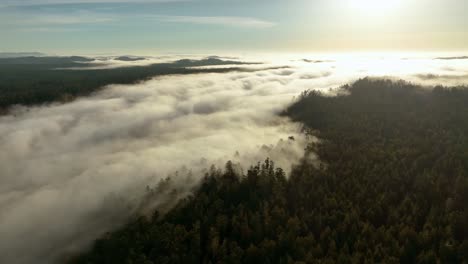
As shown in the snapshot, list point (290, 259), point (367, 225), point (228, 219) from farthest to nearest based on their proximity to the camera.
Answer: point (228, 219) → point (367, 225) → point (290, 259)

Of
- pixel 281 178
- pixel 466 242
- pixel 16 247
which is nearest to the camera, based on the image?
pixel 466 242

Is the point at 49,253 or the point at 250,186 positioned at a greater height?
the point at 250,186

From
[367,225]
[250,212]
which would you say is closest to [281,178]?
[250,212]

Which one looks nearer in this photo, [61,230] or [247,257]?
[247,257]

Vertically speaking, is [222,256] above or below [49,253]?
above

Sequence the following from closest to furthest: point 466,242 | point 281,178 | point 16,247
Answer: point 466,242 < point 16,247 < point 281,178

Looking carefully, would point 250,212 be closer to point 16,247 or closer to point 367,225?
point 367,225

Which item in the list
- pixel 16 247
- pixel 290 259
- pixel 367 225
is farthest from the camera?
pixel 16 247

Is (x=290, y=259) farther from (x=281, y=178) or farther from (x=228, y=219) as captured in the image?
(x=281, y=178)

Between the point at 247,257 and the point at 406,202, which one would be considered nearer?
the point at 247,257
